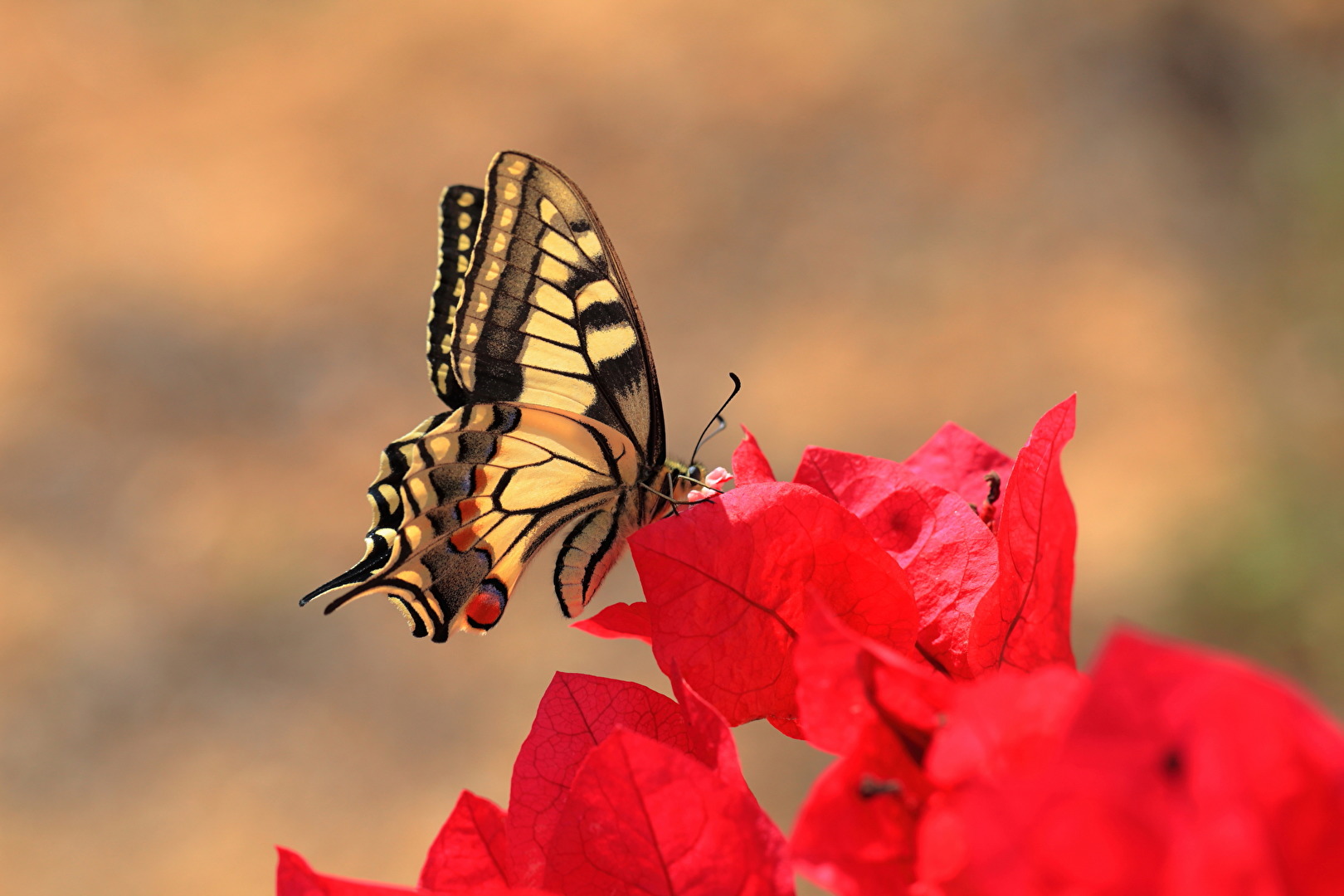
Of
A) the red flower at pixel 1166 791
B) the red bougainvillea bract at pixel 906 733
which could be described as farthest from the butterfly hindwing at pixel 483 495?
the red flower at pixel 1166 791

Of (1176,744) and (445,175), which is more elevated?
(445,175)

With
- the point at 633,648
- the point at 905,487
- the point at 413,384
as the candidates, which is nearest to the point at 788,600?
the point at 905,487

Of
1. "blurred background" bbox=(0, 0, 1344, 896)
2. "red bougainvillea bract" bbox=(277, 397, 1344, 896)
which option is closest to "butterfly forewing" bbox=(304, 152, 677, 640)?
"red bougainvillea bract" bbox=(277, 397, 1344, 896)

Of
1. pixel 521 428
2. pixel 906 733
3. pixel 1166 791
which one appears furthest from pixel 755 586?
pixel 521 428

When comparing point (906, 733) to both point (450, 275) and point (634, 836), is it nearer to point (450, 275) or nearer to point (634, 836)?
point (634, 836)

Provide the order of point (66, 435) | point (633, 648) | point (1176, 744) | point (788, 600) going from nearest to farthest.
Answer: point (1176, 744) → point (788, 600) → point (633, 648) → point (66, 435)

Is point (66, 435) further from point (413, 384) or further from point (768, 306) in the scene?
point (768, 306)

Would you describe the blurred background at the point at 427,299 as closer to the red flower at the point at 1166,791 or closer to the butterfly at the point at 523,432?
the butterfly at the point at 523,432
